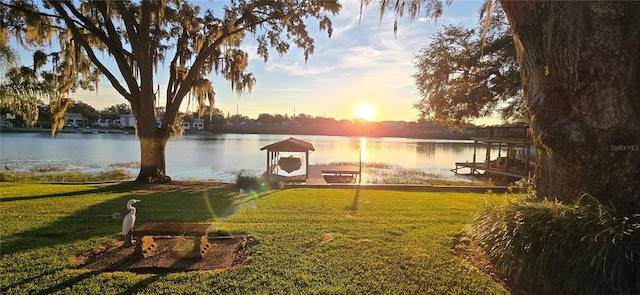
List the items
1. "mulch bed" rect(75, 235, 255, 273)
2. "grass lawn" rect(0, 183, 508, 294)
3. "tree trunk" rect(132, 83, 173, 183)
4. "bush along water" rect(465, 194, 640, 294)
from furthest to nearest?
"tree trunk" rect(132, 83, 173, 183)
"mulch bed" rect(75, 235, 255, 273)
"grass lawn" rect(0, 183, 508, 294)
"bush along water" rect(465, 194, 640, 294)

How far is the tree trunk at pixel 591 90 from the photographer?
3545 mm

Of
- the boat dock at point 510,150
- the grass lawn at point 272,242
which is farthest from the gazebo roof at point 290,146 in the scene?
the boat dock at point 510,150

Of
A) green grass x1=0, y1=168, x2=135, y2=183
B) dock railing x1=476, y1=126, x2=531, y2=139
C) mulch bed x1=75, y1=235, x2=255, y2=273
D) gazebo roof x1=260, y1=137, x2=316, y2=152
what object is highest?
dock railing x1=476, y1=126, x2=531, y2=139

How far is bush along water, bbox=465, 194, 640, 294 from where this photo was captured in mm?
2912

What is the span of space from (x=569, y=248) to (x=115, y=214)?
6760 millimetres

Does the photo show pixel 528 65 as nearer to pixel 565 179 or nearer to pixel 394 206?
pixel 565 179

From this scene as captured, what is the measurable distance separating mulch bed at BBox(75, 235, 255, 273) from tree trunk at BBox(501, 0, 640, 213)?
398cm

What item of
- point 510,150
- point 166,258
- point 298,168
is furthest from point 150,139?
point 510,150

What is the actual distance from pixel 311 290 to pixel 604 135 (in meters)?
3.51

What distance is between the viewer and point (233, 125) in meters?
88.9

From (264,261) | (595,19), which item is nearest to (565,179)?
(595,19)

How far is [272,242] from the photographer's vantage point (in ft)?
15.2

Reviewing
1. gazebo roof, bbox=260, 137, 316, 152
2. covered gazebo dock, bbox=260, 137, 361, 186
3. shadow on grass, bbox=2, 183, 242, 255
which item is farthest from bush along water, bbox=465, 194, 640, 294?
gazebo roof, bbox=260, 137, 316, 152

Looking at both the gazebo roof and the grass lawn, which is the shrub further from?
the gazebo roof
